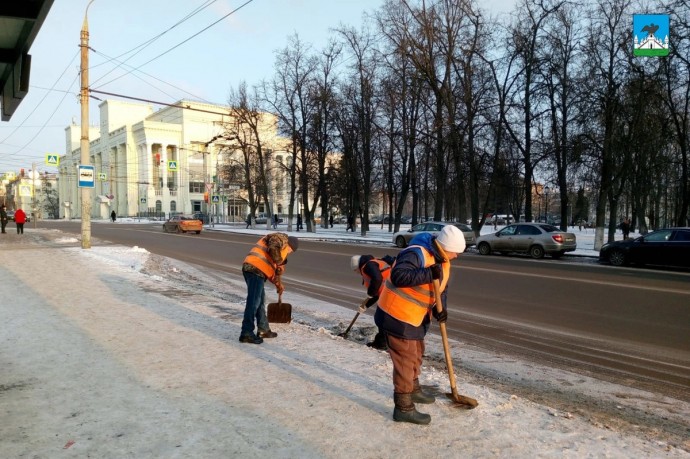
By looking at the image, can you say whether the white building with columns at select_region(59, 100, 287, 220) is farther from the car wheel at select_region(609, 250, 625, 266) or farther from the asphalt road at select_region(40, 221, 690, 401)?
the asphalt road at select_region(40, 221, 690, 401)

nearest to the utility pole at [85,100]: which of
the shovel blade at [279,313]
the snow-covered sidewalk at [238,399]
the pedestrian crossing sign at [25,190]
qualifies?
the snow-covered sidewalk at [238,399]

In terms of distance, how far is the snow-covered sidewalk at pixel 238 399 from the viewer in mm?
3357

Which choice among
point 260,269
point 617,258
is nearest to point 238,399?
point 260,269

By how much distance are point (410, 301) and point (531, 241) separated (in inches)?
727

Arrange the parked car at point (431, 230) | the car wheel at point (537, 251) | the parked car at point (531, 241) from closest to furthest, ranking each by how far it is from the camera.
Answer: the parked car at point (531, 241) < the car wheel at point (537, 251) < the parked car at point (431, 230)

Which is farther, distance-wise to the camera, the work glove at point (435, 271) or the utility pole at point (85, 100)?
the utility pole at point (85, 100)

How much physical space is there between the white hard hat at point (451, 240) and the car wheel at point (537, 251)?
18021 millimetres

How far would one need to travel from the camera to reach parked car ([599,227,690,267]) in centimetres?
1587

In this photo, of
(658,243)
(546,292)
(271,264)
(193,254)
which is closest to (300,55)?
(193,254)

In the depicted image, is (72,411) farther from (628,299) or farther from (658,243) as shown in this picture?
(658,243)

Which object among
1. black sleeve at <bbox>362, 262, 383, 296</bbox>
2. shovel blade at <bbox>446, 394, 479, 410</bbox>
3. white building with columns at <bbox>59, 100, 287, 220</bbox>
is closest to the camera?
shovel blade at <bbox>446, 394, 479, 410</bbox>

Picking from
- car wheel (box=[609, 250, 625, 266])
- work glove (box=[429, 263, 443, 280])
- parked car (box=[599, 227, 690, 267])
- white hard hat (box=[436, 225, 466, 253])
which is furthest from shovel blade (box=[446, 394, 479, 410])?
car wheel (box=[609, 250, 625, 266])

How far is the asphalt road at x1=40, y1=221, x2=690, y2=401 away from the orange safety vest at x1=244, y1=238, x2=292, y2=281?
3021 millimetres

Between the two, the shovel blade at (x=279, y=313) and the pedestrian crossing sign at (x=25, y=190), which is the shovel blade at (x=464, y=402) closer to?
the shovel blade at (x=279, y=313)
